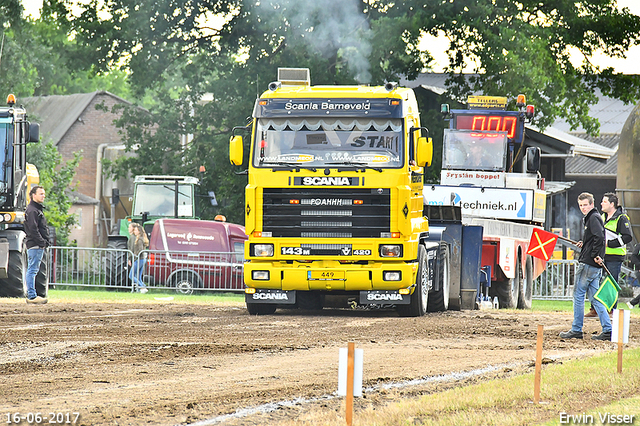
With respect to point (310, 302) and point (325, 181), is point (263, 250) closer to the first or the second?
point (325, 181)

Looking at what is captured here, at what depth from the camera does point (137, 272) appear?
26.3m

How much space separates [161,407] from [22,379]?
80.2 inches

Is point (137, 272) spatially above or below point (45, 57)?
below

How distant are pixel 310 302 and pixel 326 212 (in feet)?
10.4

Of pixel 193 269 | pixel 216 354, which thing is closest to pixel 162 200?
pixel 193 269

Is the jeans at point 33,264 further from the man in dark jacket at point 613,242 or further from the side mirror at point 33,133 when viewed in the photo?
the man in dark jacket at point 613,242

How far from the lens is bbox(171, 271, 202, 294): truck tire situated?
2739cm

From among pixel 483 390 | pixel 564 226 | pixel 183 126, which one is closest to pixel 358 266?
pixel 483 390

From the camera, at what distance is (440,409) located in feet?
25.4

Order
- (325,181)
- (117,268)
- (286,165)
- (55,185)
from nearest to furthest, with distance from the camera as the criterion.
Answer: (325,181), (286,165), (117,268), (55,185)

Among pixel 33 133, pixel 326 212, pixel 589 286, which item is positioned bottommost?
pixel 589 286

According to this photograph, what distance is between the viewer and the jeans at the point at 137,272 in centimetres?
2639

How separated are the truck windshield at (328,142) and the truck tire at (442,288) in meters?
3.17

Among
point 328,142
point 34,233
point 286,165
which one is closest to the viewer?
point 286,165
